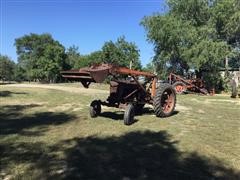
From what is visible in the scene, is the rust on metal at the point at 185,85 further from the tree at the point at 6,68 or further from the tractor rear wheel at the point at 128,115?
the tree at the point at 6,68

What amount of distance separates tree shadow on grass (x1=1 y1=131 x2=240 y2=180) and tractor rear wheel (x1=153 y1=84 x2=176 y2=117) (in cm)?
337

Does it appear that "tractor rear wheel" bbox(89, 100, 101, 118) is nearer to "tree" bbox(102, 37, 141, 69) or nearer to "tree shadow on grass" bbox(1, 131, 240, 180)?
"tree shadow on grass" bbox(1, 131, 240, 180)

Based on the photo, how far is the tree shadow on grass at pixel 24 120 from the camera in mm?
9633

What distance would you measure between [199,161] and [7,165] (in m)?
3.43

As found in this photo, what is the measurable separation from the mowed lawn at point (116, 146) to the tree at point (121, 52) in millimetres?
48301

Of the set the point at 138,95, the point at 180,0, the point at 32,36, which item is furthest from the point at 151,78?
the point at 32,36

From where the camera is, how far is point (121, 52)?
61375 mm

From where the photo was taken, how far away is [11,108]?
13.9 metres

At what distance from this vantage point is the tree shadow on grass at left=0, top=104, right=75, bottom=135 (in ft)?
31.6

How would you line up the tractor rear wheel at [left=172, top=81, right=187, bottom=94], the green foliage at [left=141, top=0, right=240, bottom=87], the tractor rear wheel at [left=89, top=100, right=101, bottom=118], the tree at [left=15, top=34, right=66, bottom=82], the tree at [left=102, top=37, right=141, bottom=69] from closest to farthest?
the tractor rear wheel at [left=89, top=100, right=101, bottom=118] → the tractor rear wheel at [left=172, top=81, right=187, bottom=94] → the green foliage at [left=141, top=0, right=240, bottom=87] → the tree at [left=102, top=37, right=141, bottom=69] → the tree at [left=15, top=34, right=66, bottom=82]

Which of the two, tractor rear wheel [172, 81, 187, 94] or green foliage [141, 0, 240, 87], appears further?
green foliage [141, 0, 240, 87]

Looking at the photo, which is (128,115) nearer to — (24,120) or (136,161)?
(24,120)

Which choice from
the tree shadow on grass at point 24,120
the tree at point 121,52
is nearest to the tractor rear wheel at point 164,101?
the tree shadow on grass at point 24,120

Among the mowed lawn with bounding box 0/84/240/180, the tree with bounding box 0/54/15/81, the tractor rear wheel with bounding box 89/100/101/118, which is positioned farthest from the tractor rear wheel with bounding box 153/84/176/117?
the tree with bounding box 0/54/15/81
